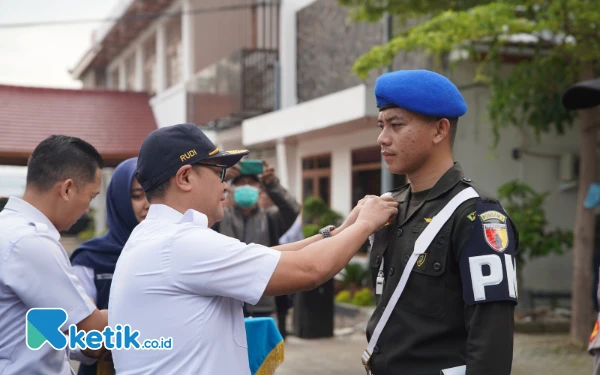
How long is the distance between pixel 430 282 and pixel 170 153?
100 cm

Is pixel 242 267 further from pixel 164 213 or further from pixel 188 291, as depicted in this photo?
pixel 164 213

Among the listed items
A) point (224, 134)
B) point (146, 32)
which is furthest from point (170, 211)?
point (146, 32)

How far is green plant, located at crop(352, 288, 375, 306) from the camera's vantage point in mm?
12289

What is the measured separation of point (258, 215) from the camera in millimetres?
6758

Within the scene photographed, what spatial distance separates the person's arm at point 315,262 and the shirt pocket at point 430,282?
0.22 metres

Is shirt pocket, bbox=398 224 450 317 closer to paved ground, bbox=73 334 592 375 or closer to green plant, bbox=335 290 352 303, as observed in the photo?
paved ground, bbox=73 334 592 375

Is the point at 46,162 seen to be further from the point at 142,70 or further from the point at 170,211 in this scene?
the point at 142,70

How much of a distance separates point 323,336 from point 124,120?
41.0 feet

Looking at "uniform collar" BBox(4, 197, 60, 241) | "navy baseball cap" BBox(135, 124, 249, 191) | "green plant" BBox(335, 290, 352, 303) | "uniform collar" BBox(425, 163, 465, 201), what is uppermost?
"navy baseball cap" BBox(135, 124, 249, 191)

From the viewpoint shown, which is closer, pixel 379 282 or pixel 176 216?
pixel 176 216

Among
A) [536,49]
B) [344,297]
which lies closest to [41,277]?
[536,49]

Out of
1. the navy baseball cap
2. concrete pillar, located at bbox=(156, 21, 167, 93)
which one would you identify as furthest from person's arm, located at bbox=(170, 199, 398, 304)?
concrete pillar, located at bbox=(156, 21, 167, 93)

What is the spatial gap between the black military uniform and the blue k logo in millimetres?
1227

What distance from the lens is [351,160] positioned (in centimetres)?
1459
